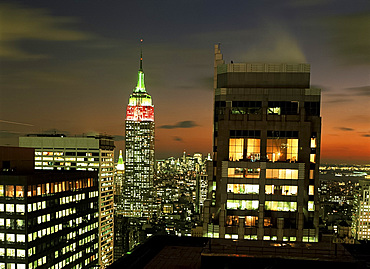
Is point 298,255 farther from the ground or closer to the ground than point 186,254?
farther from the ground

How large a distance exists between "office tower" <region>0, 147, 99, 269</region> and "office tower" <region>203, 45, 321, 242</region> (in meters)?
55.6

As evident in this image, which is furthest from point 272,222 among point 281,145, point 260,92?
point 260,92

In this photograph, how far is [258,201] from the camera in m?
52.2

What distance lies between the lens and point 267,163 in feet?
171

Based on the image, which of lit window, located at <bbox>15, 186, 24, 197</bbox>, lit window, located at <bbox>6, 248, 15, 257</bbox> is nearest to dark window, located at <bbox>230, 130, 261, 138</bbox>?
lit window, located at <bbox>15, 186, 24, 197</bbox>

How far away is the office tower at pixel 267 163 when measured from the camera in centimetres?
5200

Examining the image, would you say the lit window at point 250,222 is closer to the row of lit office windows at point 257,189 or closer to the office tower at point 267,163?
the office tower at point 267,163

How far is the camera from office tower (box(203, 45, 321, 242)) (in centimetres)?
5200

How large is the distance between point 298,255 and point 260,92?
36.0 m

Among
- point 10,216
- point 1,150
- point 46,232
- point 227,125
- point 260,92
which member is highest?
point 260,92

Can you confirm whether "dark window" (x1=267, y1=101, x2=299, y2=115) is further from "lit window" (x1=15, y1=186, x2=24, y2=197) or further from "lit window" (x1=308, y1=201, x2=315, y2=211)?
"lit window" (x1=15, y1=186, x2=24, y2=197)

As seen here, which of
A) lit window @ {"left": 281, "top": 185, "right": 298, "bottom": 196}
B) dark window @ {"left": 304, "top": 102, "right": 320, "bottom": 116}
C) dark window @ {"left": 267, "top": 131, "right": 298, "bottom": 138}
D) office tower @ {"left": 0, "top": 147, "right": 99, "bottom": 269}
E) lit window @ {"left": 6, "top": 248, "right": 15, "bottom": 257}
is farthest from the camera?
lit window @ {"left": 6, "top": 248, "right": 15, "bottom": 257}

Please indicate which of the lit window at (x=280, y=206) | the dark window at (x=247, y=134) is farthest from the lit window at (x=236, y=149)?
the lit window at (x=280, y=206)

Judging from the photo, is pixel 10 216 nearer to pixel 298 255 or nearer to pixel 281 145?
pixel 281 145
